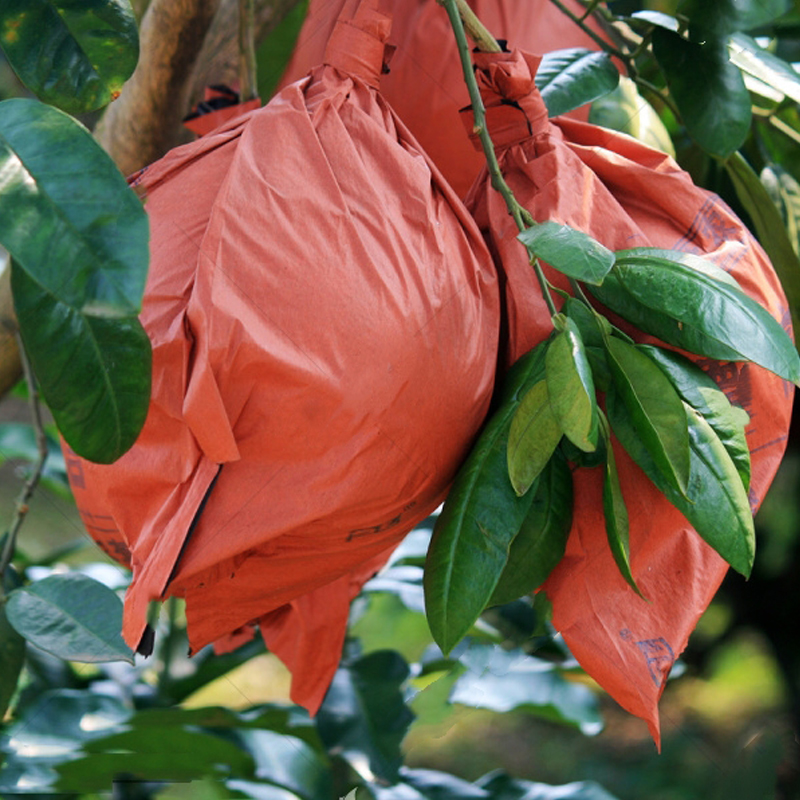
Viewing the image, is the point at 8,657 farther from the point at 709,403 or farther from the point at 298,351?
the point at 709,403

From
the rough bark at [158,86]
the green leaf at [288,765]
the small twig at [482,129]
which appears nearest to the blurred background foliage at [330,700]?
the green leaf at [288,765]

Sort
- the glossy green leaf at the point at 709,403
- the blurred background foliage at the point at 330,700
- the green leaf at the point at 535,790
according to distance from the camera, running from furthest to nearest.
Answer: the green leaf at the point at 535,790, the blurred background foliage at the point at 330,700, the glossy green leaf at the point at 709,403

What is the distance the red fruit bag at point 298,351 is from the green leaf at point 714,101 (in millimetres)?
231

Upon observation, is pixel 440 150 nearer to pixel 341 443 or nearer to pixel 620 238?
pixel 620 238

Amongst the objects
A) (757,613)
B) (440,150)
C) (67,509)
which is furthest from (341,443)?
(757,613)

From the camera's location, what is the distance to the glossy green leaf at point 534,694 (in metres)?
1.12

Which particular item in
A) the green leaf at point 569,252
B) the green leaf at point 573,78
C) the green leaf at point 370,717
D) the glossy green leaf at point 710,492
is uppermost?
the green leaf at point 573,78

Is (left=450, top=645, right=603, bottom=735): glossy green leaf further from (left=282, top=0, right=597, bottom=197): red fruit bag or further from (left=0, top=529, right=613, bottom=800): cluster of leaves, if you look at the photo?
(left=282, top=0, right=597, bottom=197): red fruit bag

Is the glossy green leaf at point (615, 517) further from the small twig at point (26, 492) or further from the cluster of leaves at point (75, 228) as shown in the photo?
the small twig at point (26, 492)

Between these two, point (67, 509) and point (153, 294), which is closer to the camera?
point (153, 294)

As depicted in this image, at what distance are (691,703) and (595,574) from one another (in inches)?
63.5

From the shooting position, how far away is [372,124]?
49 centimetres

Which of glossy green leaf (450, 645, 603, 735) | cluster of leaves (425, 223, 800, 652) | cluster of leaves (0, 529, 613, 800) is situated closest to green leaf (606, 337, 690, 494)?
cluster of leaves (425, 223, 800, 652)

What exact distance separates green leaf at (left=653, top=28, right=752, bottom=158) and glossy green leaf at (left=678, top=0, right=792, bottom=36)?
0.06ft
